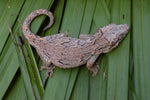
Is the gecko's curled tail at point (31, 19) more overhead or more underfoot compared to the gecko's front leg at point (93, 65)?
more overhead

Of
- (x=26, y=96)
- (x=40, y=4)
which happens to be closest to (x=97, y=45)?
(x=40, y=4)

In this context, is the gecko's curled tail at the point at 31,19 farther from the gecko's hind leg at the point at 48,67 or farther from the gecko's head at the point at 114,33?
the gecko's head at the point at 114,33

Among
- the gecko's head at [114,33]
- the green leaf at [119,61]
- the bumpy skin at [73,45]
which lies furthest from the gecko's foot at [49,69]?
the gecko's head at [114,33]

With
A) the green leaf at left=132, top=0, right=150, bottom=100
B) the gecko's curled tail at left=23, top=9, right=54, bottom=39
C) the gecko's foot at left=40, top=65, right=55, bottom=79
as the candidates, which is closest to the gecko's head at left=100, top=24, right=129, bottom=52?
the green leaf at left=132, top=0, right=150, bottom=100

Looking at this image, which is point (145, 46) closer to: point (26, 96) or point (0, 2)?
point (26, 96)

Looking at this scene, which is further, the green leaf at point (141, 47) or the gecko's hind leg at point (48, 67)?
the gecko's hind leg at point (48, 67)

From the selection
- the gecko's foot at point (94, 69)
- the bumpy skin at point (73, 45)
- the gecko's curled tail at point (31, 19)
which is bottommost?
the gecko's foot at point (94, 69)

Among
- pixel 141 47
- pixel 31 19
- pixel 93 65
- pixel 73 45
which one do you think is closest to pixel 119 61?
pixel 141 47
